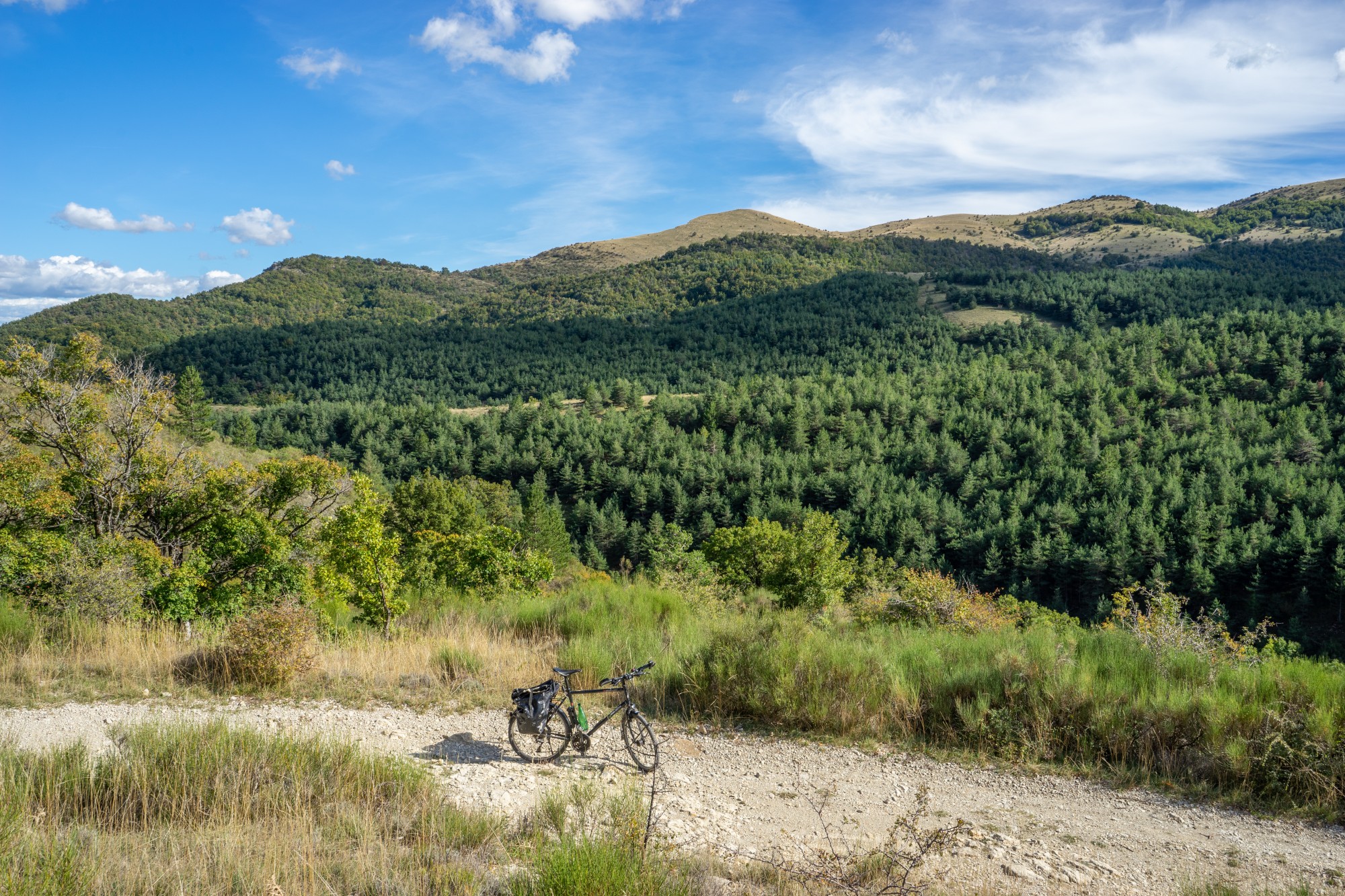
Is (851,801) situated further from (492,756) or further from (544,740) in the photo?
(492,756)

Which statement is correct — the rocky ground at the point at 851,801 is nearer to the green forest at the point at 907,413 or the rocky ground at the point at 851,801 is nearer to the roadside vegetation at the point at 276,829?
the roadside vegetation at the point at 276,829

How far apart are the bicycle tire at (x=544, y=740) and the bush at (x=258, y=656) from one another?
2.71 m

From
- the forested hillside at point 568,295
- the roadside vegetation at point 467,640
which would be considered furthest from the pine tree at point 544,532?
the forested hillside at point 568,295

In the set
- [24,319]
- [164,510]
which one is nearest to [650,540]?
[164,510]

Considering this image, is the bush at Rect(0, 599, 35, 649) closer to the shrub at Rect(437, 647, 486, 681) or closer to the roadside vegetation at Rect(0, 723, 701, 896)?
the roadside vegetation at Rect(0, 723, 701, 896)

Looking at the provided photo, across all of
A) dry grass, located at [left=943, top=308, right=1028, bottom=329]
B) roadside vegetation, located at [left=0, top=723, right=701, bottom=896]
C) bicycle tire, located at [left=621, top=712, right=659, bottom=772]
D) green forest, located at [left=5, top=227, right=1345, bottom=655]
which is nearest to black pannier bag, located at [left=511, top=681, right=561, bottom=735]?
bicycle tire, located at [left=621, top=712, right=659, bottom=772]

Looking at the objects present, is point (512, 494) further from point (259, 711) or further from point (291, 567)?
point (259, 711)

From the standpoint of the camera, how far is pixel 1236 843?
14.3 feet

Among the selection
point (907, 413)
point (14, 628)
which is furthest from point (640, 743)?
point (907, 413)

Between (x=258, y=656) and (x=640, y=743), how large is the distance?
4058 millimetres

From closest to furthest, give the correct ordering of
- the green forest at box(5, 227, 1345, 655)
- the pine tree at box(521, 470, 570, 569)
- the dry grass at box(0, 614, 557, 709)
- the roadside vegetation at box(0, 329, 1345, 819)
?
the roadside vegetation at box(0, 329, 1345, 819) → the dry grass at box(0, 614, 557, 709) → the pine tree at box(521, 470, 570, 569) → the green forest at box(5, 227, 1345, 655)

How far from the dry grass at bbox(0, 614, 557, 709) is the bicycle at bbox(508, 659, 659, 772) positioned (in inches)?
48.5

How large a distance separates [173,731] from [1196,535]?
6296 centimetres

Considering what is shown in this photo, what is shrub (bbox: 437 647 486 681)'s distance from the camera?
719 cm
